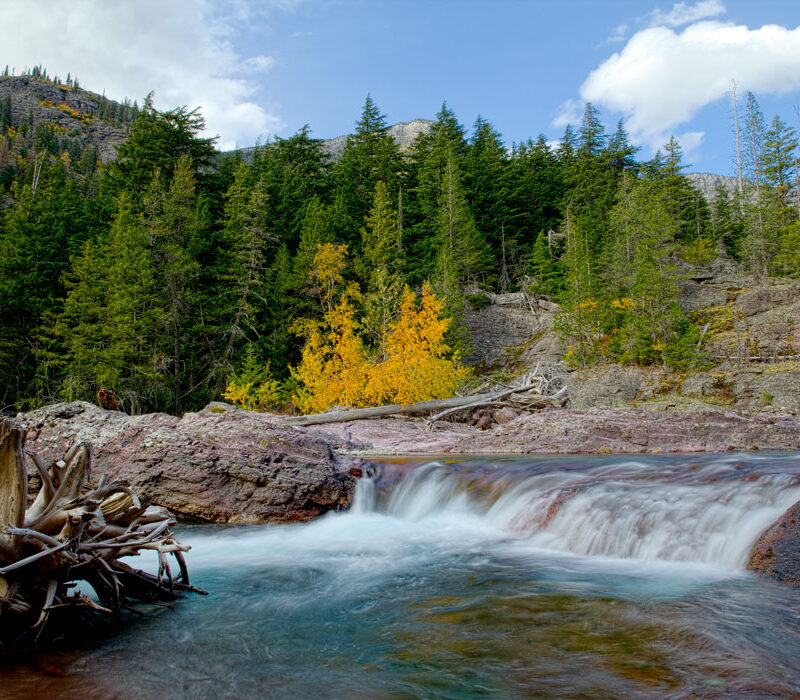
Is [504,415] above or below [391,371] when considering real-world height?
below

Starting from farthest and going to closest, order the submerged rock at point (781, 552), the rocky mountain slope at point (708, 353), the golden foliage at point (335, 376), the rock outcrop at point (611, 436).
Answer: the golden foliage at point (335, 376), the rocky mountain slope at point (708, 353), the rock outcrop at point (611, 436), the submerged rock at point (781, 552)

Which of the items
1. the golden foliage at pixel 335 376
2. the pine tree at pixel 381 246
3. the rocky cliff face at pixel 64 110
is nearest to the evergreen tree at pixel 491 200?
the pine tree at pixel 381 246

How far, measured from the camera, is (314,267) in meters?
30.0

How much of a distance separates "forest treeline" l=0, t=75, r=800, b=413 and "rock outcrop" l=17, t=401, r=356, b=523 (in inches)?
477

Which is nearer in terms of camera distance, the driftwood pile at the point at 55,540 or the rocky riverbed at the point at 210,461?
the driftwood pile at the point at 55,540

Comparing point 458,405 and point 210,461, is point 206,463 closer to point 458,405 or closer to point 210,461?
point 210,461


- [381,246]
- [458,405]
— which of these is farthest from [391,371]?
[381,246]

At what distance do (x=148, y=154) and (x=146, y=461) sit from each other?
107ft

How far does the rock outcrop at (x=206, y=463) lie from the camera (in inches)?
323

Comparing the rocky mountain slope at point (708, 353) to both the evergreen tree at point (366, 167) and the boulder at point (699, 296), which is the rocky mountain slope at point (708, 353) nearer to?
the boulder at point (699, 296)

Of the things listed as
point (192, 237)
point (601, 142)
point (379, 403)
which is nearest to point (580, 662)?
point (379, 403)

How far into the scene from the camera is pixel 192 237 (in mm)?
29625

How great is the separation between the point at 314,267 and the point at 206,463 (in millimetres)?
22891

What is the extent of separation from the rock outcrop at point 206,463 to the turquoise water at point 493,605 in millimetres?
431
